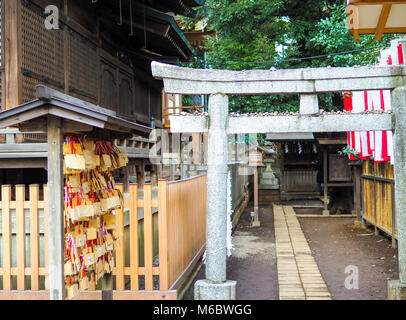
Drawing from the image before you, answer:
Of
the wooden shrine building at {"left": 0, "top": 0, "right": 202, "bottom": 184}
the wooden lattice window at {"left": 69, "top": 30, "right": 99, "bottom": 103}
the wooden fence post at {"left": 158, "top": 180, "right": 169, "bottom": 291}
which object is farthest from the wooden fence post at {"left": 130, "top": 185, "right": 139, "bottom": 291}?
the wooden lattice window at {"left": 69, "top": 30, "right": 99, "bottom": 103}

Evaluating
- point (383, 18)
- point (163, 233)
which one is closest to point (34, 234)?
point (163, 233)

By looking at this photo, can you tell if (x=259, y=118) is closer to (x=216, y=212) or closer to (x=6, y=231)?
(x=216, y=212)

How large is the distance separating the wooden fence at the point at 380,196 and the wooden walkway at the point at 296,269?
1972mm

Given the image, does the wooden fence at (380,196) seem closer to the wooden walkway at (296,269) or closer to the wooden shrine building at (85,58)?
the wooden walkway at (296,269)

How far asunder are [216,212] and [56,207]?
271 cm

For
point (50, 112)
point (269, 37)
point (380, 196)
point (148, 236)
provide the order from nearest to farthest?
point (50, 112)
point (148, 236)
point (380, 196)
point (269, 37)

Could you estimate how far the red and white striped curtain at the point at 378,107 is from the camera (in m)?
6.47

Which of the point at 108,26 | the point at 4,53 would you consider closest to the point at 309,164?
the point at 108,26

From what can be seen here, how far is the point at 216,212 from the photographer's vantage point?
5.72 metres

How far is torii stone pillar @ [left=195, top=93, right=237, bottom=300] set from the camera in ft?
18.3

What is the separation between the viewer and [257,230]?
1263 cm

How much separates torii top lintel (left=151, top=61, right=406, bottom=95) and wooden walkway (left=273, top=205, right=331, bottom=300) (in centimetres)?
313

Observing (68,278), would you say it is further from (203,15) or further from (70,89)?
(203,15)
